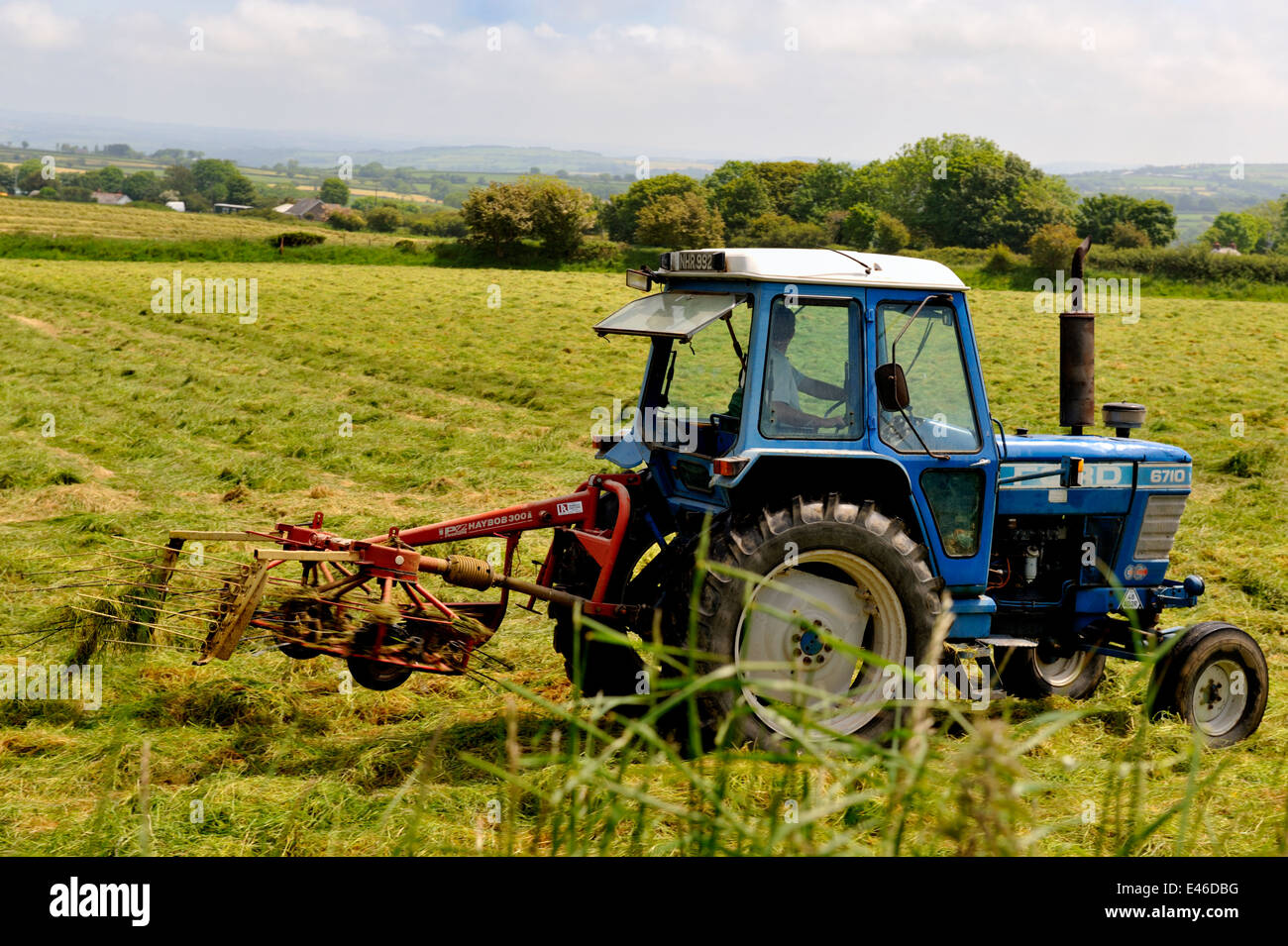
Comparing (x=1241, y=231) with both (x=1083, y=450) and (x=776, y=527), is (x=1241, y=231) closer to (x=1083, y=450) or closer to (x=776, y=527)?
(x=1083, y=450)

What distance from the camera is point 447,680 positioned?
621 centimetres

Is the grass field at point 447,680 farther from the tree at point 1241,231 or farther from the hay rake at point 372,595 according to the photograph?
the tree at point 1241,231

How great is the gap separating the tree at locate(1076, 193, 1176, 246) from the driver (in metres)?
69.5

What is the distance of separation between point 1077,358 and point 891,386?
1574 millimetres

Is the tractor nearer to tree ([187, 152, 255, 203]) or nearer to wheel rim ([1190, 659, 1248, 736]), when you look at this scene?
wheel rim ([1190, 659, 1248, 736])

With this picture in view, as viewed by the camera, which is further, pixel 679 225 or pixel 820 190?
pixel 820 190

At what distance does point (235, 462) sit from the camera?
12336 mm

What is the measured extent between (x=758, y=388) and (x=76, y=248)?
47895mm

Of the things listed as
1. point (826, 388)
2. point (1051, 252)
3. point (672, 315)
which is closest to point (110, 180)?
point (1051, 252)

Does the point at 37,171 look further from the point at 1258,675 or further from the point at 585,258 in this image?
the point at 1258,675

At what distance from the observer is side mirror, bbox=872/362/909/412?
17.1 ft

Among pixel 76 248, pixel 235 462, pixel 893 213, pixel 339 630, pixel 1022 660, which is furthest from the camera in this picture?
pixel 893 213

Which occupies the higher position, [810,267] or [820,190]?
[820,190]
